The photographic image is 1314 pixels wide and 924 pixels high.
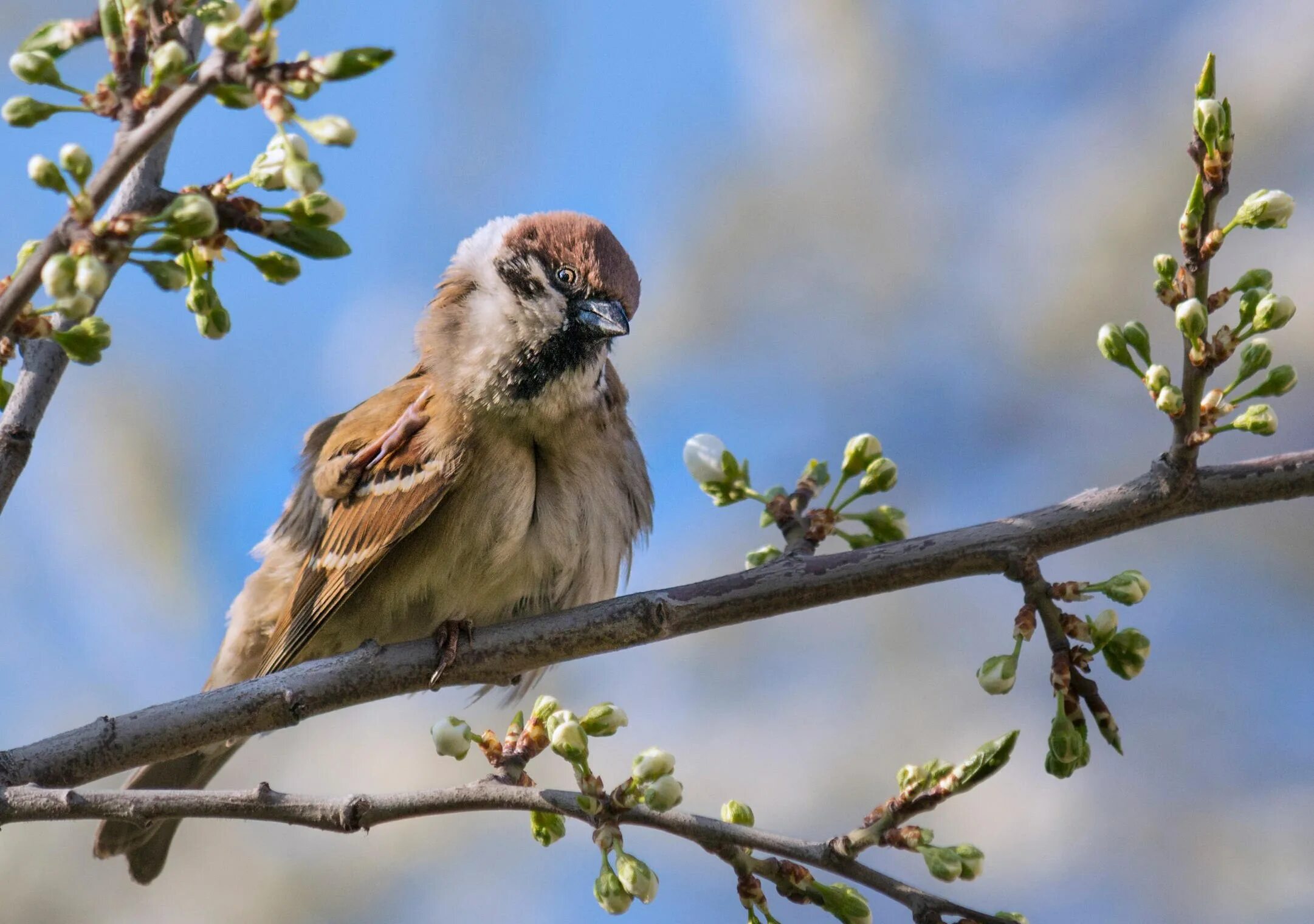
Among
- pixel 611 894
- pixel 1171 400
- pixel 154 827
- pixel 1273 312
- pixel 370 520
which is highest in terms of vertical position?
pixel 370 520

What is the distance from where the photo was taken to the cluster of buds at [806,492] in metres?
2.93

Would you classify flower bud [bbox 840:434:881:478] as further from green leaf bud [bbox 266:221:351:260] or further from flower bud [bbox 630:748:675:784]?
green leaf bud [bbox 266:221:351:260]

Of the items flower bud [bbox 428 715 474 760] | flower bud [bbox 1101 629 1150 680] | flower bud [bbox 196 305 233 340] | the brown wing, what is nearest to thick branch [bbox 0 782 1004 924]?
flower bud [bbox 428 715 474 760]

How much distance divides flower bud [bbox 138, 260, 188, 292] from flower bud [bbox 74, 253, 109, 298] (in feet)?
0.44

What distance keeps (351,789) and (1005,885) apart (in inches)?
112

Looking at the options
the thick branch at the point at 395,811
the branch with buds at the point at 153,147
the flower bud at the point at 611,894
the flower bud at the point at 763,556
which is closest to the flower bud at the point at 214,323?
the branch with buds at the point at 153,147

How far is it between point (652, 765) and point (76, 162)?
1.28 m

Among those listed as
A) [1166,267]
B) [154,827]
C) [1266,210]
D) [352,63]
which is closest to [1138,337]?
[1166,267]

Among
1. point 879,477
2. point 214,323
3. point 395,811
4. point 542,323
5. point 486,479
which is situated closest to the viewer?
point 214,323

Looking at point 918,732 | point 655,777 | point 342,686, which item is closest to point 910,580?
point 655,777

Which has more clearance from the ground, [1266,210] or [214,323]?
[1266,210]

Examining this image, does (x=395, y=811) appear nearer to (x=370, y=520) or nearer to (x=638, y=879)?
(x=638, y=879)

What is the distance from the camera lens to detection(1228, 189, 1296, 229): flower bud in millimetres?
2297

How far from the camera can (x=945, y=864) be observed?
7.28 feet
